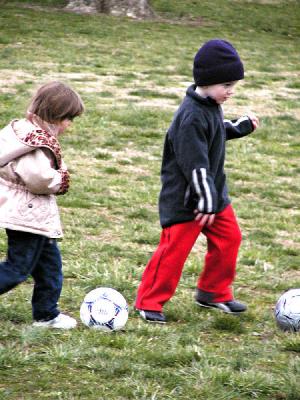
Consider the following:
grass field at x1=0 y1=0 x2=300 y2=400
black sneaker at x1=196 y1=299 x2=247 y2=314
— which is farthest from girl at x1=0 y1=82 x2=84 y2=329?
black sneaker at x1=196 y1=299 x2=247 y2=314

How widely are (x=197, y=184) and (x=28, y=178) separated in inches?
36.5

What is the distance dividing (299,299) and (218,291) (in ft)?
1.80

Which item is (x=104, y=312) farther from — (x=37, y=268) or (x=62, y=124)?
(x=62, y=124)

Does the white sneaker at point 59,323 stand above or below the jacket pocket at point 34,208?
below

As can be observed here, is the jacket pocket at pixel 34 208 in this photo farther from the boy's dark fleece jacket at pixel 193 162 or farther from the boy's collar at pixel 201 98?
the boy's collar at pixel 201 98

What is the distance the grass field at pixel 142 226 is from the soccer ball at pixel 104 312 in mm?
67

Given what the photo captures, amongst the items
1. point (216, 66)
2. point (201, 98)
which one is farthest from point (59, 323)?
point (216, 66)

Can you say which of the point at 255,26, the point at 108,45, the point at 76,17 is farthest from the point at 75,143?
the point at 255,26

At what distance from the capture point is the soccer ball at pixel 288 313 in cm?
484

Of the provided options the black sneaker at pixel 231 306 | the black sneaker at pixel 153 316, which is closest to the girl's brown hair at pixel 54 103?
the black sneaker at pixel 153 316

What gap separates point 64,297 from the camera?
532 centimetres

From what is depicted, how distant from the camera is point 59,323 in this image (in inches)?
187

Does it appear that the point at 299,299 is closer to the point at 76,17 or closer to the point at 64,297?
the point at 64,297

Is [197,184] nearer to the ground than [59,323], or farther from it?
farther from it
